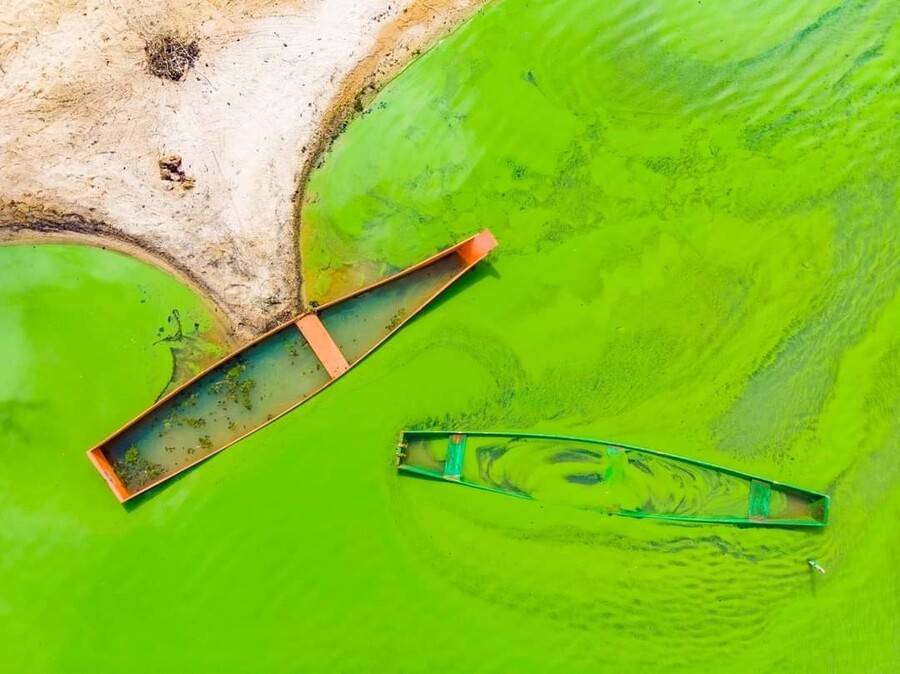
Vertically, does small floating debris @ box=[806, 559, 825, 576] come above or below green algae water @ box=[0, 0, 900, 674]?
below

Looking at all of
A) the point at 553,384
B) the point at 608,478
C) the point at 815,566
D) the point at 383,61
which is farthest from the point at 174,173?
the point at 815,566

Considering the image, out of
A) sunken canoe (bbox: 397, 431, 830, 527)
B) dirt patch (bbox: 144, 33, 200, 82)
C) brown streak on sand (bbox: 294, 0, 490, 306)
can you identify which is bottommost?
sunken canoe (bbox: 397, 431, 830, 527)

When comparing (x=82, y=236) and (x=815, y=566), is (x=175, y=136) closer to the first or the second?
(x=82, y=236)

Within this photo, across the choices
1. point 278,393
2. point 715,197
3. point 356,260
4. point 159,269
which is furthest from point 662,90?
point 159,269

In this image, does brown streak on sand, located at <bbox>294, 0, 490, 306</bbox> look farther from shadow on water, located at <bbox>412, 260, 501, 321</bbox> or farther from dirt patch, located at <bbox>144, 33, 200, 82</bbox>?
dirt patch, located at <bbox>144, 33, 200, 82</bbox>

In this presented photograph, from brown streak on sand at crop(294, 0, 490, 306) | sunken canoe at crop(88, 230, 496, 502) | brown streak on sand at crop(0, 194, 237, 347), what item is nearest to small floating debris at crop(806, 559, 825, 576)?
sunken canoe at crop(88, 230, 496, 502)

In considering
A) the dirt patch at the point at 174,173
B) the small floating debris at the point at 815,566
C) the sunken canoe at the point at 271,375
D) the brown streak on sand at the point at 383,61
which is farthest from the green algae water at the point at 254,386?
the small floating debris at the point at 815,566

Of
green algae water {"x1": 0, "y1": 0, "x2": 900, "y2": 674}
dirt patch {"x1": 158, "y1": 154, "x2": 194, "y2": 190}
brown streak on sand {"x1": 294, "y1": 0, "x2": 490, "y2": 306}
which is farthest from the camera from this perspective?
brown streak on sand {"x1": 294, "y1": 0, "x2": 490, "y2": 306}
